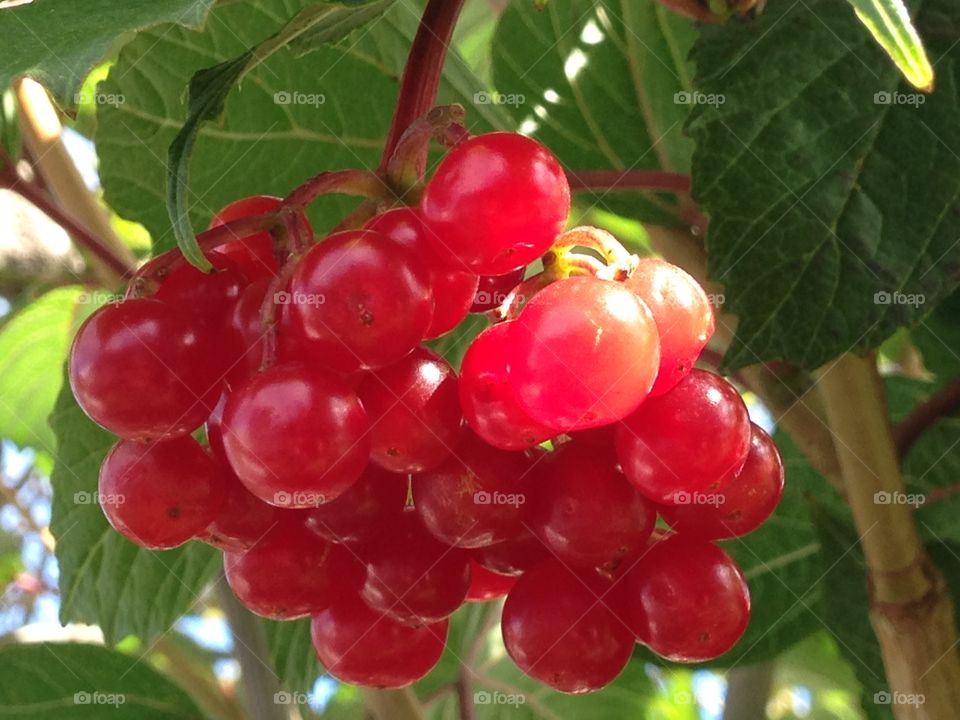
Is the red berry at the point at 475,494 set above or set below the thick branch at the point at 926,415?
above

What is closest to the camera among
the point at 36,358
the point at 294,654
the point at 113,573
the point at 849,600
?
the point at 849,600

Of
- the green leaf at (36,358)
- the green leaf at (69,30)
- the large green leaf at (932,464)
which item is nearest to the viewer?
the green leaf at (69,30)

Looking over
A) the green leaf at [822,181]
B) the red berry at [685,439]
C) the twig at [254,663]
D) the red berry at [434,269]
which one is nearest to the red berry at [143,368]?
the red berry at [434,269]

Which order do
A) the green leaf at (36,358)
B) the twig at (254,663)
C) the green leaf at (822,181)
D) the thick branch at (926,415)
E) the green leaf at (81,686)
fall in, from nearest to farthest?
the green leaf at (822,181) → the thick branch at (926,415) → the twig at (254,663) → the green leaf at (81,686) → the green leaf at (36,358)

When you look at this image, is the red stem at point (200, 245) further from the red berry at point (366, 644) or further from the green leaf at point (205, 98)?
the red berry at point (366, 644)

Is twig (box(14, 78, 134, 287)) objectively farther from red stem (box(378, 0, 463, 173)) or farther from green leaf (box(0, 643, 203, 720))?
red stem (box(378, 0, 463, 173))

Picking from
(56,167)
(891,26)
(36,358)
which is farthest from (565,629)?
(36,358)

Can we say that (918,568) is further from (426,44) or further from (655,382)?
(426,44)

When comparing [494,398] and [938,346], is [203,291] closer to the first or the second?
[494,398]
